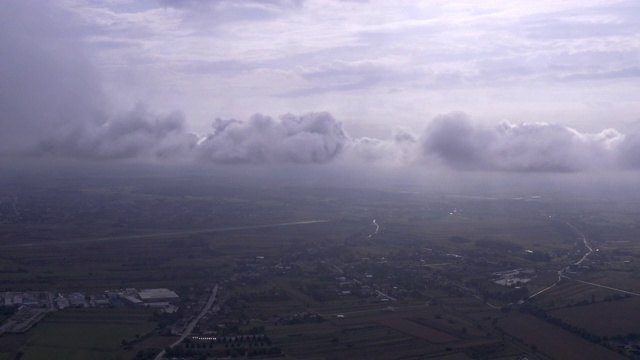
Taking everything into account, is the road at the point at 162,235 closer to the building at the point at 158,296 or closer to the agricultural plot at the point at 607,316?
the building at the point at 158,296

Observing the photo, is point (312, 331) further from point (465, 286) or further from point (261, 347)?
point (465, 286)

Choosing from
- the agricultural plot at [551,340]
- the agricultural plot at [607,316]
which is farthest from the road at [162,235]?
the agricultural plot at [607,316]

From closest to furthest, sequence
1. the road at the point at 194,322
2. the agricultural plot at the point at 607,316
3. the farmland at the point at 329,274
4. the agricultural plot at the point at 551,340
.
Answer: the agricultural plot at the point at 551,340 < the road at the point at 194,322 < the farmland at the point at 329,274 < the agricultural plot at the point at 607,316

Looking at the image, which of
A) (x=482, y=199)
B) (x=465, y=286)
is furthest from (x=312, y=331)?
(x=482, y=199)

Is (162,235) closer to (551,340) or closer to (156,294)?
(156,294)

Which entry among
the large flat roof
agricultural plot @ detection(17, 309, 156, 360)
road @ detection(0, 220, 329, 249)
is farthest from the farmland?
the large flat roof

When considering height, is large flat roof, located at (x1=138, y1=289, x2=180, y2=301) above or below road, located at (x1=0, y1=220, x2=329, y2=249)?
below

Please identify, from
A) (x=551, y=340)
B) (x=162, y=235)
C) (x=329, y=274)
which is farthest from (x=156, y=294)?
(x=551, y=340)

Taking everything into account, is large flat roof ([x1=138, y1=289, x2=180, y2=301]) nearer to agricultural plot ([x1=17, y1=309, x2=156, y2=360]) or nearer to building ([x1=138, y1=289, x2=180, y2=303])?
building ([x1=138, y1=289, x2=180, y2=303])
